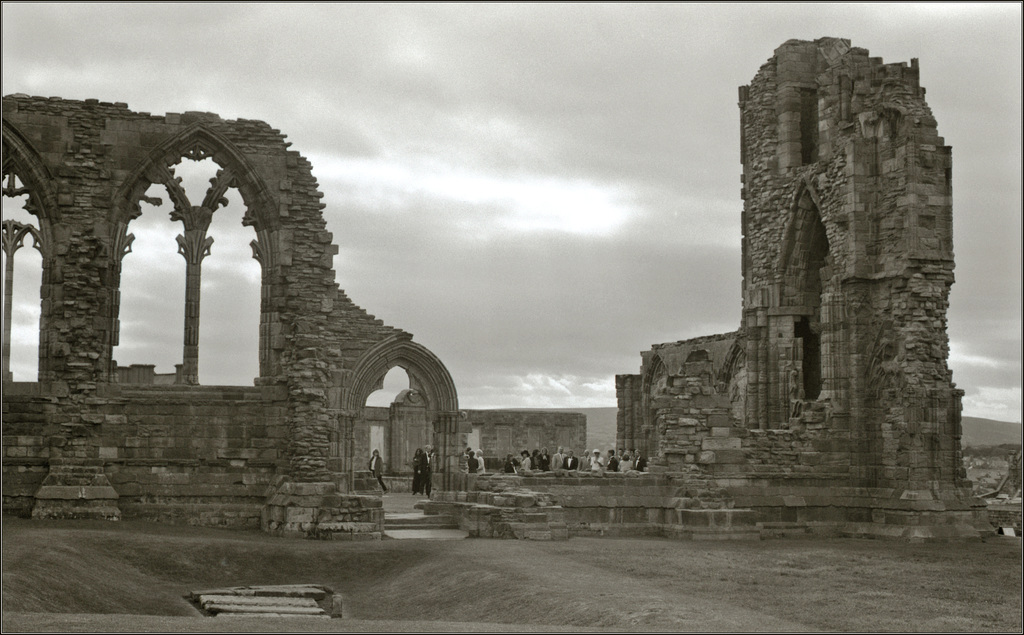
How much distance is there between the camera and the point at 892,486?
76.5ft

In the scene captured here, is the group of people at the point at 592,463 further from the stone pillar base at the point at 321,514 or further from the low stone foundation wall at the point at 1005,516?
the low stone foundation wall at the point at 1005,516

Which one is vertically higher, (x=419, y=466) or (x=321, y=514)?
(x=419, y=466)

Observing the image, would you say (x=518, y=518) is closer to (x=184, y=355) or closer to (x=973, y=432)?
(x=184, y=355)

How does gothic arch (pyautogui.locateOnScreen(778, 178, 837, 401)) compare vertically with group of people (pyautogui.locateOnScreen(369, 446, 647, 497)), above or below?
above

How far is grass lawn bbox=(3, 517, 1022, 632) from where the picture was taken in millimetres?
12844

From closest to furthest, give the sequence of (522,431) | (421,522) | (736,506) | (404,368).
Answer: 1. (736,506)
2. (421,522)
3. (404,368)
4. (522,431)

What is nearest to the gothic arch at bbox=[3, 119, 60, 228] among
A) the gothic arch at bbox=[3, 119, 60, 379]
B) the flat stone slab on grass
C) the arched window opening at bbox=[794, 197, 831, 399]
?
the gothic arch at bbox=[3, 119, 60, 379]

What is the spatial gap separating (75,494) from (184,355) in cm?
294

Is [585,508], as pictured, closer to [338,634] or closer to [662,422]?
[662,422]

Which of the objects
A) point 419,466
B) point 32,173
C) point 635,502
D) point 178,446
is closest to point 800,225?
point 635,502

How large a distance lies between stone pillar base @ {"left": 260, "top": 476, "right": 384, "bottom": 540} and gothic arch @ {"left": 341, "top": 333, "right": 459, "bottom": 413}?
9474 mm

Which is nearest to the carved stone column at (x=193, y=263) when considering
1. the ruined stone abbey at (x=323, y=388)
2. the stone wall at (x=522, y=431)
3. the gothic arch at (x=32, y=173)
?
the ruined stone abbey at (x=323, y=388)

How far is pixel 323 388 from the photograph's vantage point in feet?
74.8

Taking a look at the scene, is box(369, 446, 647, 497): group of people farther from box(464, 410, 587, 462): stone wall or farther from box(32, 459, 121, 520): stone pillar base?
box(464, 410, 587, 462): stone wall
